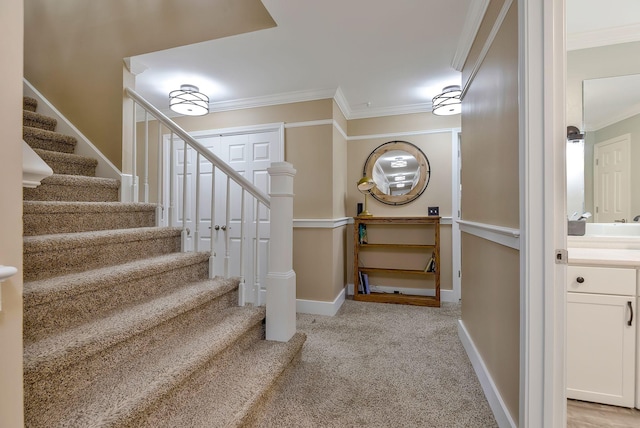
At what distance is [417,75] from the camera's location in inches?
108

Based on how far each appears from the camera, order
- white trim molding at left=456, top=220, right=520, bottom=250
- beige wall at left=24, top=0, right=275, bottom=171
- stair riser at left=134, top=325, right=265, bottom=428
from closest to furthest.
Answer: stair riser at left=134, top=325, right=265, bottom=428, white trim molding at left=456, top=220, right=520, bottom=250, beige wall at left=24, top=0, right=275, bottom=171

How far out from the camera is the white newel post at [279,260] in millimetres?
1874

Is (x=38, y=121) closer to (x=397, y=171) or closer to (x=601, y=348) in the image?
(x=397, y=171)

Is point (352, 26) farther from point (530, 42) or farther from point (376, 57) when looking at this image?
point (530, 42)

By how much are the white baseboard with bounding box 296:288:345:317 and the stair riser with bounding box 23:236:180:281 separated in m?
1.60

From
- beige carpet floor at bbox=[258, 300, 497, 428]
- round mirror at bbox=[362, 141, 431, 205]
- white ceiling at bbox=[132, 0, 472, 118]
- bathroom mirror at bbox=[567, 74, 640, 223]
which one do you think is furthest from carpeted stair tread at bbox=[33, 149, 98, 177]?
bathroom mirror at bbox=[567, 74, 640, 223]

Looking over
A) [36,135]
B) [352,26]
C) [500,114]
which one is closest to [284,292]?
[500,114]

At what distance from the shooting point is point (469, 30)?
199 centimetres

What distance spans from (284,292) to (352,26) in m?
1.93

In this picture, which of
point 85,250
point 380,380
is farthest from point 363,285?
point 85,250

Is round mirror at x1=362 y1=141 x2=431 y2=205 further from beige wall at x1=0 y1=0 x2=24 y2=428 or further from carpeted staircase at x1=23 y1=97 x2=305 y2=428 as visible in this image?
beige wall at x1=0 y1=0 x2=24 y2=428

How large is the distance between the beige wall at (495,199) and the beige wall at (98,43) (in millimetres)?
1931

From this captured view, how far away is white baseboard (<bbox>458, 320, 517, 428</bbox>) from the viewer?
1.36 m

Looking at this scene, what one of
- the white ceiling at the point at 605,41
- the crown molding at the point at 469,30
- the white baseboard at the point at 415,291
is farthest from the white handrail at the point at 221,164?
the white ceiling at the point at 605,41
